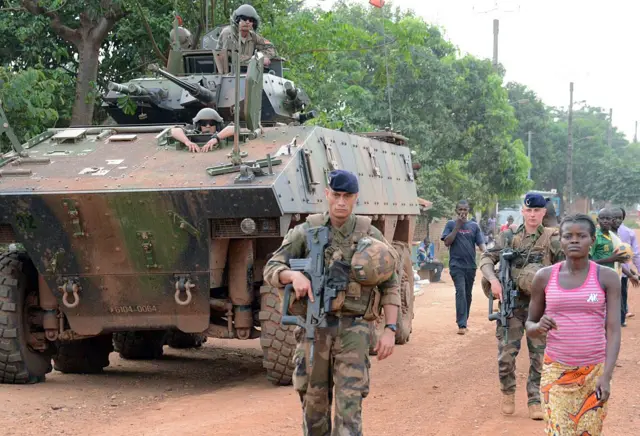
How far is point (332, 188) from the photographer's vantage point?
539 cm

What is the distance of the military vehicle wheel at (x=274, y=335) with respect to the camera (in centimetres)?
839

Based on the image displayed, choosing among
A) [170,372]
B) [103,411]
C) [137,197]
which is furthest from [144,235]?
[170,372]

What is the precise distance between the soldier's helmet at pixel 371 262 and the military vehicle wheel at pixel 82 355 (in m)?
5.32

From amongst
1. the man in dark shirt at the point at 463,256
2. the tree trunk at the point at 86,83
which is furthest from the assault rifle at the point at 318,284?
the tree trunk at the point at 86,83

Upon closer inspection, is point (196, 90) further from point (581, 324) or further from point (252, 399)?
point (581, 324)

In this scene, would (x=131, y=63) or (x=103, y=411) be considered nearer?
(x=103, y=411)

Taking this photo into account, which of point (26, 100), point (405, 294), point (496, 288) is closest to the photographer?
point (496, 288)

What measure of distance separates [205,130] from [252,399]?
2.47 m

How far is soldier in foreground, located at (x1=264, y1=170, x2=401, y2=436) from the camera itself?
209 inches

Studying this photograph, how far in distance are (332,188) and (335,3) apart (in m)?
37.7

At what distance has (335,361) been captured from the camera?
5.38 metres

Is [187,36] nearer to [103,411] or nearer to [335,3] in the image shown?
[103,411]

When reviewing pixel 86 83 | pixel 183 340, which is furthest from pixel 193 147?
pixel 86 83

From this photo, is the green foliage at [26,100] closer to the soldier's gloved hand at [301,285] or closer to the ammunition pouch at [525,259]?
the ammunition pouch at [525,259]
